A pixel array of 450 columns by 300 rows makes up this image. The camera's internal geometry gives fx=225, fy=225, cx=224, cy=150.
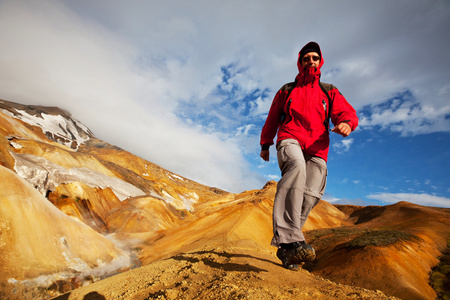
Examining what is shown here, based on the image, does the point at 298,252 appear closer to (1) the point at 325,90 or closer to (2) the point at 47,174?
(1) the point at 325,90

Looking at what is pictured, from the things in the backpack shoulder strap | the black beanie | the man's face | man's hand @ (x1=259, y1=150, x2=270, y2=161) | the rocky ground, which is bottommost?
the rocky ground

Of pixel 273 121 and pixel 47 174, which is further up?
pixel 273 121

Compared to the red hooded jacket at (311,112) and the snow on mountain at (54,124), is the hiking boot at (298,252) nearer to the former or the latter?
the red hooded jacket at (311,112)

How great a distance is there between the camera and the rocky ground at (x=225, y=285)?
2181 mm

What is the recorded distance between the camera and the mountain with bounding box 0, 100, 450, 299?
2762 mm

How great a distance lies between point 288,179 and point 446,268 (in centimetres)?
1579

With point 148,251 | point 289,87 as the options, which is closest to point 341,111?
point 289,87

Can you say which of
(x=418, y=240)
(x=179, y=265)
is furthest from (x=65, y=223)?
(x=418, y=240)

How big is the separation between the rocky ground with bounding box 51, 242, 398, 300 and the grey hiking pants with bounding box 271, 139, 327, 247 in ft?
1.63

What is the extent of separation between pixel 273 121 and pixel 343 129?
37.5 inches

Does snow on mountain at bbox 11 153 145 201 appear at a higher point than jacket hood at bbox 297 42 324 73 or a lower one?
lower

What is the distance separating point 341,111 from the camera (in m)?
2.89

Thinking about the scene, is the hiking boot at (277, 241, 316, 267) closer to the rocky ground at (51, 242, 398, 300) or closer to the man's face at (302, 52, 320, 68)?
the rocky ground at (51, 242, 398, 300)

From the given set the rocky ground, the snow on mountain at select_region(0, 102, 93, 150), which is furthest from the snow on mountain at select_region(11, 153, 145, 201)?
the snow on mountain at select_region(0, 102, 93, 150)
